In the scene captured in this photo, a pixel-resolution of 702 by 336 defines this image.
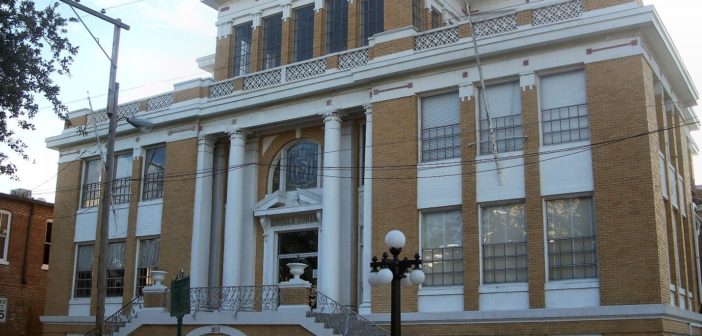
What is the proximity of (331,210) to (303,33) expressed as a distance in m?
7.75

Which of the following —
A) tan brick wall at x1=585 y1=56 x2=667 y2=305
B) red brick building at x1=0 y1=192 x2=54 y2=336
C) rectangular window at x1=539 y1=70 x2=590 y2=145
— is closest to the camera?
tan brick wall at x1=585 y1=56 x2=667 y2=305

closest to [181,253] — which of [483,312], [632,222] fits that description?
[483,312]

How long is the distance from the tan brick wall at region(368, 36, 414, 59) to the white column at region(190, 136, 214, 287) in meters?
7.55

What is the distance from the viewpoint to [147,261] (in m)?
30.0

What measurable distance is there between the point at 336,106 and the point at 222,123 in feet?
16.6

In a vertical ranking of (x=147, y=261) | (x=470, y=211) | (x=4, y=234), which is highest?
(x=4, y=234)

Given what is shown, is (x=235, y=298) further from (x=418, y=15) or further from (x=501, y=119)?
(x=418, y=15)

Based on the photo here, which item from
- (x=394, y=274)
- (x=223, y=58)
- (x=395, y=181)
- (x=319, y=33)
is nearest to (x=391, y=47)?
(x=395, y=181)

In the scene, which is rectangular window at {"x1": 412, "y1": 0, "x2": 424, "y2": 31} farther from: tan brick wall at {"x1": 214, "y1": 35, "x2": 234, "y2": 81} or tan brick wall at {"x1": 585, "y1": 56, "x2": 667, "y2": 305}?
tan brick wall at {"x1": 214, "y1": 35, "x2": 234, "y2": 81}

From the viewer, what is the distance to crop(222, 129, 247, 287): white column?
1073 inches

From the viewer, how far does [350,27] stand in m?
28.2

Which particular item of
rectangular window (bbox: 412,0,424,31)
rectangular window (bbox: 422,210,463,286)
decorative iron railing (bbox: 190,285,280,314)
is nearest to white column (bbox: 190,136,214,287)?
decorative iron railing (bbox: 190,285,280,314)

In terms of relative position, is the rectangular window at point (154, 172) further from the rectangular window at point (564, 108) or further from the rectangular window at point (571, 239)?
the rectangular window at point (571, 239)

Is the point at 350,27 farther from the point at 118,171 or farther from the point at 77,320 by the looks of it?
the point at 77,320
